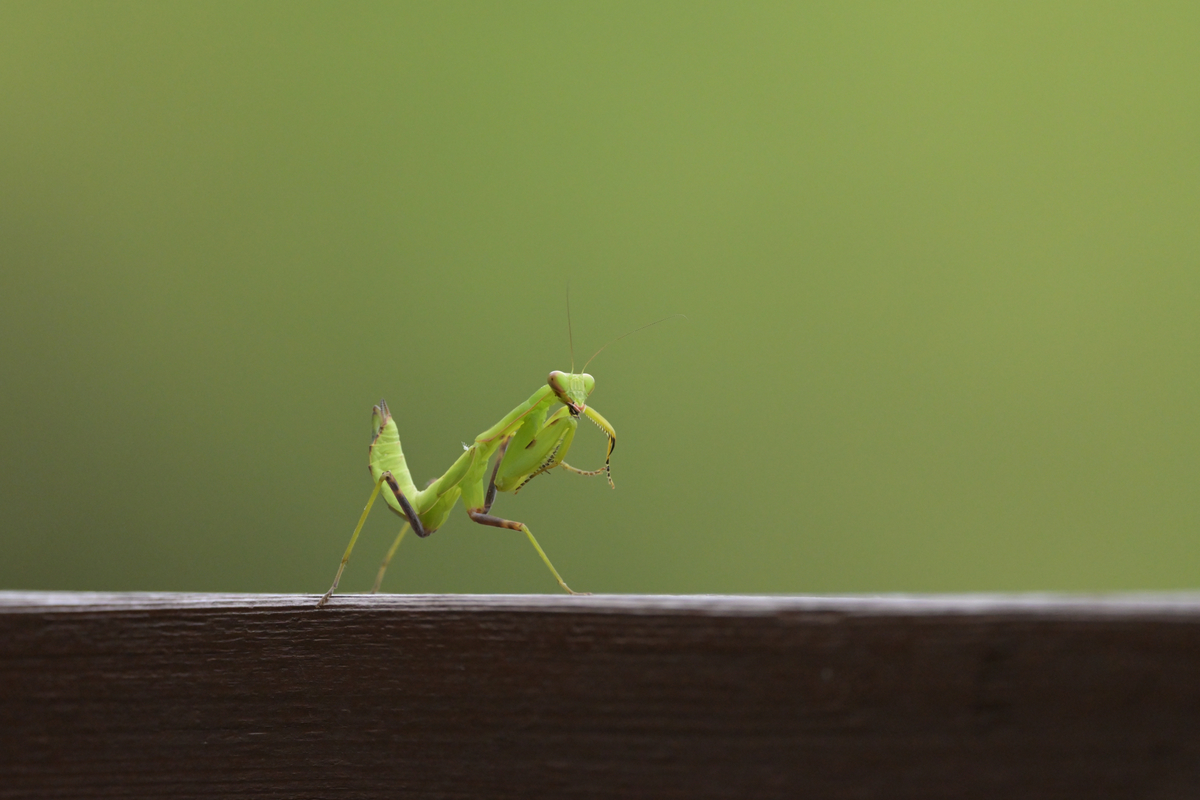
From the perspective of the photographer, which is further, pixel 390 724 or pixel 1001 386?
pixel 1001 386

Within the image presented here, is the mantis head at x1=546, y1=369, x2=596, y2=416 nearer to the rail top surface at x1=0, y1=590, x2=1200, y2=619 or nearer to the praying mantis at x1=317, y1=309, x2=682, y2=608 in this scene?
the praying mantis at x1=317, y1=309, x2=682, y2=608

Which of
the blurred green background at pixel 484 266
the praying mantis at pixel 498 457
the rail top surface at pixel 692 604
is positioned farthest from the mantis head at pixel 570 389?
the blurred green background at pixel 484 266

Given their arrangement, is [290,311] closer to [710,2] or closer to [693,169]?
[693,169]

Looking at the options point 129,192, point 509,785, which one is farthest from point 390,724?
point 129,192

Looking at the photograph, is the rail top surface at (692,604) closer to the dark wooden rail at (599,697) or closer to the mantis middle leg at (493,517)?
the dark wooden rail at (599,697)

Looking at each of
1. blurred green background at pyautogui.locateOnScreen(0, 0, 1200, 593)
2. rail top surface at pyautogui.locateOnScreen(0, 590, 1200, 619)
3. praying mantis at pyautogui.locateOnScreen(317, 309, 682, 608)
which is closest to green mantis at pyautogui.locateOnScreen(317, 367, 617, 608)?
praying mantis at pyautogui.locateOnScreen(317, 309, 682, 608)

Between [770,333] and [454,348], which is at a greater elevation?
[770,333]
